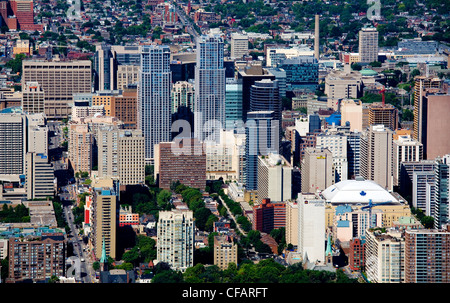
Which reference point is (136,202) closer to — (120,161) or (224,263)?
(120,161)

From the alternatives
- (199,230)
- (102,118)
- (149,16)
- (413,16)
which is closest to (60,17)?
(149,16)

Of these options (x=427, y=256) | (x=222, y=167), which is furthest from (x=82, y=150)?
(x=427, y=256)

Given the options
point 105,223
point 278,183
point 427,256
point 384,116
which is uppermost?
point 384,116

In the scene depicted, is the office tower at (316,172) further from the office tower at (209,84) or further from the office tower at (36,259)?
the office tower at (36,259)

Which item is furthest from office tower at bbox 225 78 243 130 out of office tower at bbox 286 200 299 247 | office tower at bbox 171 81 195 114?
office tower at bbox 286 200 299 247

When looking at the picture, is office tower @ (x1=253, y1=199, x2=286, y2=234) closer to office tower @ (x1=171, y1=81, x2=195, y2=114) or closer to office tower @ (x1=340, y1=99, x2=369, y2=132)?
office tower @ (x1=340, y1=99, x2=369, y2=132)

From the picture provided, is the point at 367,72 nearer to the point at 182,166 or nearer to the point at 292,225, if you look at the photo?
the point at 182,166

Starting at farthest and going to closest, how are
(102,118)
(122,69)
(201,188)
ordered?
(122,69), (102,118), (201,188)
